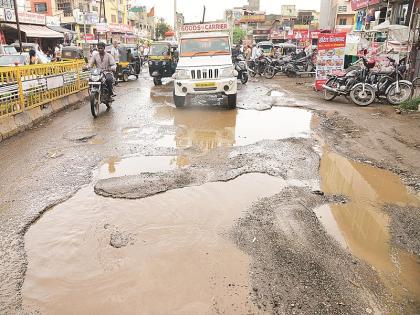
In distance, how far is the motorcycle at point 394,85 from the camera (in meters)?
9.76

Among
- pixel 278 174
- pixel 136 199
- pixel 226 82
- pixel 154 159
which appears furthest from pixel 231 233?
pixel 226 82

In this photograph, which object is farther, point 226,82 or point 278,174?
point 226,82

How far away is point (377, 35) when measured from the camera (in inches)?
659

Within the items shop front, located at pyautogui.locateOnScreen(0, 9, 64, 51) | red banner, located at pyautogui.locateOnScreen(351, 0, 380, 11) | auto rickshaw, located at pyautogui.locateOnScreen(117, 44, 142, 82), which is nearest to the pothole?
auto rickshaw, located at pyautogui.locateOnScreen(117, 44, 142, 82)

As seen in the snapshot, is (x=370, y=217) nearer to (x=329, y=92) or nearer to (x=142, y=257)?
(x=142, y=257)

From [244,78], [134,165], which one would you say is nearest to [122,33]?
[244,78]

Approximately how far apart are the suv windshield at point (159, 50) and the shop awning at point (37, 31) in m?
16.1

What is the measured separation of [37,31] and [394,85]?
92.0ft

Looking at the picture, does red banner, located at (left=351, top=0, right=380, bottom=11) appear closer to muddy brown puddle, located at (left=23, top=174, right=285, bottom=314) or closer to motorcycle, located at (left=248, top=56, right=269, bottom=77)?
motorcycle, located at (left=248, top=56, right=269, bottom=77)

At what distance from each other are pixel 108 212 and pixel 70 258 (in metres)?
0.84

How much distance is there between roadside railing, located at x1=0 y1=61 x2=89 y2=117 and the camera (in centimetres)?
732

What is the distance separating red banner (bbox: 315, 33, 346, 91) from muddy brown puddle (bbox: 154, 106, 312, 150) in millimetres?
3423

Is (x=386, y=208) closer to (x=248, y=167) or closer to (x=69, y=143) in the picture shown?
(x=248, y=167)

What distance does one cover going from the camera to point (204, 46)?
1051 centimetres
